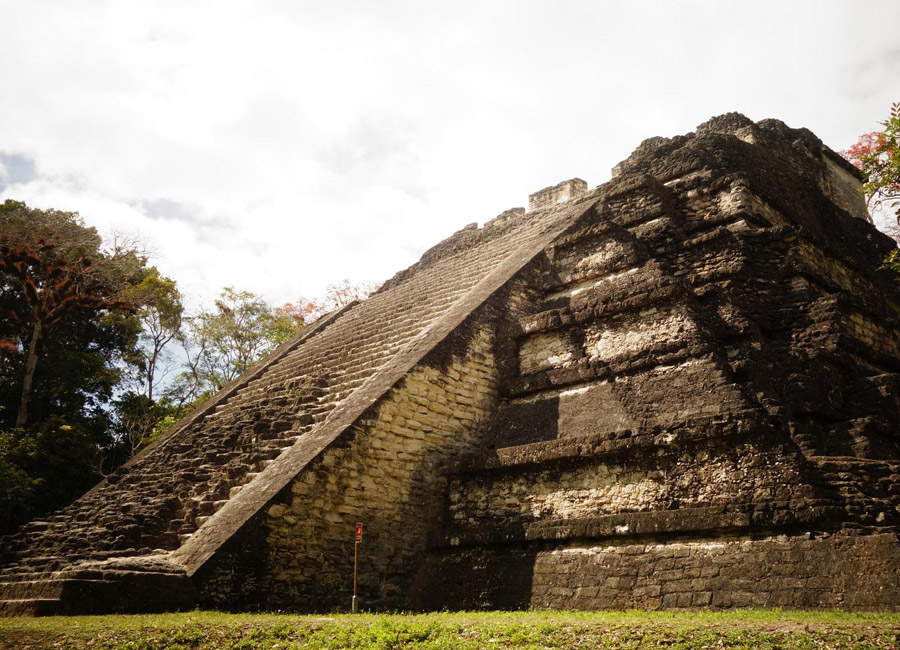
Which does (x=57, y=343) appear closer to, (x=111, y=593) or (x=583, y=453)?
(x=111, y=593)

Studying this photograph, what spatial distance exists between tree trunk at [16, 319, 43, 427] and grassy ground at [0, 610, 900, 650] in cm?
1131

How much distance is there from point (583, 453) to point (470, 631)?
7.97ft

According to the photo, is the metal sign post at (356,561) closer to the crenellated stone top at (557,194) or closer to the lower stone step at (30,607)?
the lower stone step at (30,607)

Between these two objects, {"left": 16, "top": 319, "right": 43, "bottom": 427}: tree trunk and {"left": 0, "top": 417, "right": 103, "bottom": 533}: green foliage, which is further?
{"left": 16, "top": 319, "right": 43, "bottom": 427}: tree trunk

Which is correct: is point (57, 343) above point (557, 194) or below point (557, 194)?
below

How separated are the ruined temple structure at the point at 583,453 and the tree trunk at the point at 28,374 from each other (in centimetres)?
728

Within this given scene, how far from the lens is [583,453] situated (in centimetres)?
645

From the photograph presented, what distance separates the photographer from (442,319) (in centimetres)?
916

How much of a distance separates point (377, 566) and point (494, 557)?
1192 millimetres

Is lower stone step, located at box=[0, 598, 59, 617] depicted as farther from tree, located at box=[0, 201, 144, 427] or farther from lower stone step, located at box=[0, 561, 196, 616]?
tree, located at box=[0, 201, 144, 427]

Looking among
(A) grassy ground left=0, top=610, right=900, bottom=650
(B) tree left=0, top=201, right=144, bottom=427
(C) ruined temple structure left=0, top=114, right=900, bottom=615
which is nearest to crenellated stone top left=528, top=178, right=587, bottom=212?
(C) ruined temple structure left=0, top=114, right=900, bottom=615

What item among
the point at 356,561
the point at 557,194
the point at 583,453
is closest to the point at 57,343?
the point at 557,194

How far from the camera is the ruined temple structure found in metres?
5.32

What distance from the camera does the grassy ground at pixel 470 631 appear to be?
3.63 meters
